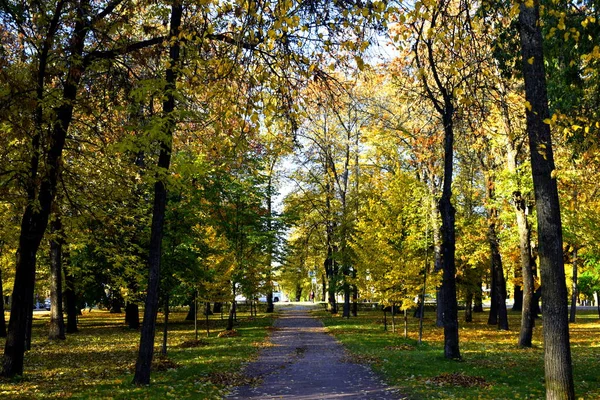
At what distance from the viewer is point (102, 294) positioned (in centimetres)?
2942

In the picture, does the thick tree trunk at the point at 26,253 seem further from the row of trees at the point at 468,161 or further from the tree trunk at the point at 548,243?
the tree trunk at the point at 548,243

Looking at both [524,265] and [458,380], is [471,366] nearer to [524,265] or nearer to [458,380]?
[458,380]

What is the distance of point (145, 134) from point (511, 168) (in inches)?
625

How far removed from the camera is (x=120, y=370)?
1203 centimetres

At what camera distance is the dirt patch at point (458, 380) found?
10.2 m

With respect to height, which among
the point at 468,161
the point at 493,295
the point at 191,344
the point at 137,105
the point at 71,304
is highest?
the point at 468,161

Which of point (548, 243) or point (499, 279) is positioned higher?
point (548, 243)

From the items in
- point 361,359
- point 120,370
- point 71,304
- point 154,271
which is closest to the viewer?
point 154,271

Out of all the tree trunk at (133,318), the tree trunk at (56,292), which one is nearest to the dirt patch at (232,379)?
the tree trunk at (56,292)

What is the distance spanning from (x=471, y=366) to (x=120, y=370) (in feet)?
28.7

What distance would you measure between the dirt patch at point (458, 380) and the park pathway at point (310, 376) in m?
1.19

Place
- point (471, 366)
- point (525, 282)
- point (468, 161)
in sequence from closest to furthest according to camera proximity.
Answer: point (471, 366)
point (525, 282)
point (468, 161)

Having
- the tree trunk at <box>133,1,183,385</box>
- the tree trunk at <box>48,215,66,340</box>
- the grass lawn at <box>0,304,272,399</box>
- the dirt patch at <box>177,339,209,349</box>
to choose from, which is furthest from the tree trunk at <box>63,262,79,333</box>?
the tree trunk at <box>133,1,183,385</box>

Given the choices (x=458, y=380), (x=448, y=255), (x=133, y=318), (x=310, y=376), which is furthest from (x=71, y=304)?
(x=458, y=380)
